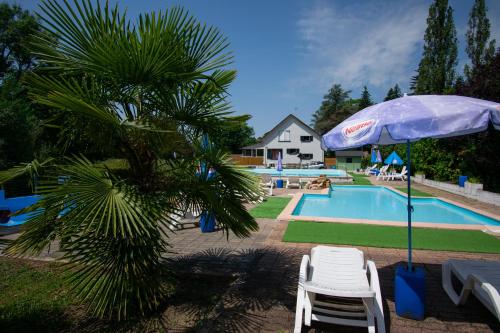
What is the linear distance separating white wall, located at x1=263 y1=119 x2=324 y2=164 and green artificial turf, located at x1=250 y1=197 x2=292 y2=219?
3243cm

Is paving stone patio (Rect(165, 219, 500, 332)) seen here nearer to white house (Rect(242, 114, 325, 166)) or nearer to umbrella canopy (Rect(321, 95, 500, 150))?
umbrella canopy (Rect(321, 95, 500, 150))

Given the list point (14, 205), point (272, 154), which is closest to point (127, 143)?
point (14, 205)

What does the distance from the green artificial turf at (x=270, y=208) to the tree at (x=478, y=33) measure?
3214 cm

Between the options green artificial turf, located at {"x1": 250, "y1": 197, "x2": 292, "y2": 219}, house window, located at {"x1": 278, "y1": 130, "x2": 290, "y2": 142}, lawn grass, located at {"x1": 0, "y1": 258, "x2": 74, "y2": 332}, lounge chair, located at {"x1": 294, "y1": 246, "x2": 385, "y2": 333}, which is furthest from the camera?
house window, located at {"x1": 278, "y1": 130, "x2": 290, "y2": 142}

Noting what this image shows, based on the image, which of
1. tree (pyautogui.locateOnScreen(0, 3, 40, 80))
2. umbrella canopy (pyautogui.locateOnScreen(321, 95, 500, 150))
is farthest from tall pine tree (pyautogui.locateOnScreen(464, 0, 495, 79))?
tree (pyautogui.locateOnScreen(0, 3, 40, 80))

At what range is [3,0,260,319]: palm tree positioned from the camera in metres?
2.71

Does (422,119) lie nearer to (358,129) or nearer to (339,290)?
(358,129)

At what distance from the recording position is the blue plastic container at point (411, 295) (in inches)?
129

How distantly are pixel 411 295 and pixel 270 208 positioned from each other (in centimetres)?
768

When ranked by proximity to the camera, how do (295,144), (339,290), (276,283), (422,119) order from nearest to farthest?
(422,119)
(339,290)
(276,283)
(295,144)

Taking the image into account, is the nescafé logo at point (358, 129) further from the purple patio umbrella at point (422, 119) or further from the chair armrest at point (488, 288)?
the chair armrest at point (488, 288)

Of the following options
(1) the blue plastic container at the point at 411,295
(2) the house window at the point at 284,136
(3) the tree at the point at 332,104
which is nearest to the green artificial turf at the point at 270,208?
(1) the blue plastic container at the point at 411,295

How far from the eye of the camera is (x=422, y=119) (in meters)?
2.64

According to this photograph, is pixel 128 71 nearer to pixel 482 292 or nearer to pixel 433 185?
pixel 482 292
